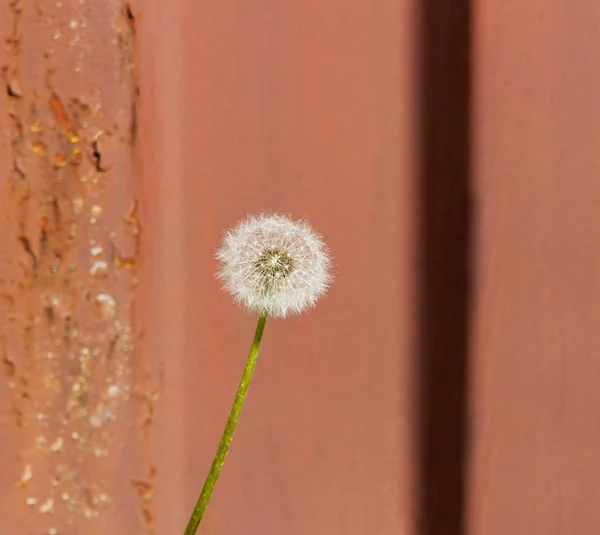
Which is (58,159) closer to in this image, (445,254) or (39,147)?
(39,147)

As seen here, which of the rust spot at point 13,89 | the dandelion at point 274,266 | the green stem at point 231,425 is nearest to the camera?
the green stem at point 231,425

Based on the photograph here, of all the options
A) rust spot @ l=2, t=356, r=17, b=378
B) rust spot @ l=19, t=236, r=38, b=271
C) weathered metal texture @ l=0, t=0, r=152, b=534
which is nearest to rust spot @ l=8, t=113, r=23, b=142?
weathered metal texture @ l=0, t=0, r=152, b=534

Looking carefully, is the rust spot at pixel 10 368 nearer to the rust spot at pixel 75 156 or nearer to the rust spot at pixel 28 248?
the rust spot at pixel 28 248

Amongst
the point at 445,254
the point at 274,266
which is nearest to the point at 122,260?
the point at 274,266

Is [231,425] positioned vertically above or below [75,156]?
below

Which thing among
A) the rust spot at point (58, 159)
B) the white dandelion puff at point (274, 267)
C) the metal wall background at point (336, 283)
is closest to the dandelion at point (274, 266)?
the white dandelion puff at point (274, 267)

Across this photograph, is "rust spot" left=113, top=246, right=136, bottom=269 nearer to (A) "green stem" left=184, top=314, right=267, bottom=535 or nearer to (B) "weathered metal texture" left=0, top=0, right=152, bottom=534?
(B) "weathered metal texture" left=0, top=0, right=152, bottom=534

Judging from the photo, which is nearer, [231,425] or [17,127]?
[231,425]
